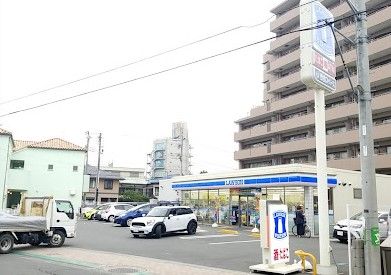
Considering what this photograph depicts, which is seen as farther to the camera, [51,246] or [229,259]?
[51,246]

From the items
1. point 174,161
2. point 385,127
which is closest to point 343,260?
point 385,127

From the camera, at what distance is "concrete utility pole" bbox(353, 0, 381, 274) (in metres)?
10.1

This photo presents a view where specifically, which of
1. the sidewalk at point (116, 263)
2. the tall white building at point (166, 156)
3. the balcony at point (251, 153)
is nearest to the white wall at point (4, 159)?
the sidewalk at point (116, 263)

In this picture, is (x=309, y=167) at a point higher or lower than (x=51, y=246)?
higher

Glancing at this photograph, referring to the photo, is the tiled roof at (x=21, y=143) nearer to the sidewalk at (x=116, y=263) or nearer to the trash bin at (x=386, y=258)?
the sidewalk at (x=116, y=263)

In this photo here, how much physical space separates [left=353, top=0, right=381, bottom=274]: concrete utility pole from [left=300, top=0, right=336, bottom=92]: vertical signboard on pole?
1.11 metres

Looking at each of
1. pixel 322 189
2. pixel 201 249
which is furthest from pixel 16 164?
pixel 322 189

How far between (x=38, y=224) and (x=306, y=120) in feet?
134

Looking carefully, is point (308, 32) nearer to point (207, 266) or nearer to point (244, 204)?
point (207, 266)

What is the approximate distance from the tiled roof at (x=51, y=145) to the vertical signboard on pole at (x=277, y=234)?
40385 mm

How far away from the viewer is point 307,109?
178 feet

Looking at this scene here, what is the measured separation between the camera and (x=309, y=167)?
2655 cm

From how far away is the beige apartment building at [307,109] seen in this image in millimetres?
44812

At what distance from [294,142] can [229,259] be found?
40.4m
